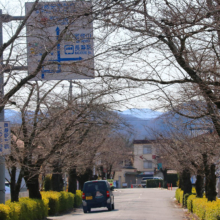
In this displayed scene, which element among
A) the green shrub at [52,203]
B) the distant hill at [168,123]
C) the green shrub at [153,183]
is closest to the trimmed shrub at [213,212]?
the distant hill at [168,123]

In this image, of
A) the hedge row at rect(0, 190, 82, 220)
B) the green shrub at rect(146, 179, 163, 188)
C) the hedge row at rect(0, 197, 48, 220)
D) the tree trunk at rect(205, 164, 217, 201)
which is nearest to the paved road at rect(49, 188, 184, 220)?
the hedge row at rect(0, 190, 82, 220)

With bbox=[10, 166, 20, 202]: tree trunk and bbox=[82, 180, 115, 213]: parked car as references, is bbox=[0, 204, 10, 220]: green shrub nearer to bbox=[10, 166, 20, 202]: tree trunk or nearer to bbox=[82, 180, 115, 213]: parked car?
bbox=[10, 166, 20, 202]: tree trunk

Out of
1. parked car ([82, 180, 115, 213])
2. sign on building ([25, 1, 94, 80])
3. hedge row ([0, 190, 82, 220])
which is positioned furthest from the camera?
parked car ([82, 180, 115, 213])

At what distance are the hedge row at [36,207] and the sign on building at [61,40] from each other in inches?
169

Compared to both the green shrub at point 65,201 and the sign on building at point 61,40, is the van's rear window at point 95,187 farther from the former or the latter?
the sign on building at point 61,40

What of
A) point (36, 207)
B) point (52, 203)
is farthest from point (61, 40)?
point (52, 203)

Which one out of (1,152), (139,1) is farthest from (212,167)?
(139,1)

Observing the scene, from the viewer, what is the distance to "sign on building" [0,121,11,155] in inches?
438

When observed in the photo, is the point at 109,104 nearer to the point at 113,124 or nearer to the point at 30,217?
the point at 113,124

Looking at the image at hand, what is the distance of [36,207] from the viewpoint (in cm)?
1606

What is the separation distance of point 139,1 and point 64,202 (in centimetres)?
1769

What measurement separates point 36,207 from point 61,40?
8755mm

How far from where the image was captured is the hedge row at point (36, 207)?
39.6 ft

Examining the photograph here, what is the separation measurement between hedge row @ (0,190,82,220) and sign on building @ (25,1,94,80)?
4.29 m
